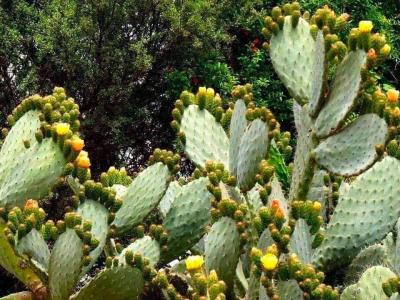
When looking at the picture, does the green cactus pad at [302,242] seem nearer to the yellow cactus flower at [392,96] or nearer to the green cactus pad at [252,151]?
the green cactus pad at [252,151]

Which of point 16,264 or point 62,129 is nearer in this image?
point 62,129

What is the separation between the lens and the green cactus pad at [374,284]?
6.72 feet

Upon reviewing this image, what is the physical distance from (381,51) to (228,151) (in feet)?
2.35

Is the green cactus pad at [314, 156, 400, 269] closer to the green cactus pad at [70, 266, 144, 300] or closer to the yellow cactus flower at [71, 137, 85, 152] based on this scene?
the green cactus pad at [70, 266, 144, 300]

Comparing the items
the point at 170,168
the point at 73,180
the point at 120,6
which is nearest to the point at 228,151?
the point at 170,168

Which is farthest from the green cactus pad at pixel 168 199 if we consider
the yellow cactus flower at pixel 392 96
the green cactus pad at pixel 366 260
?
the yellow cactus flower at pixel 392 96

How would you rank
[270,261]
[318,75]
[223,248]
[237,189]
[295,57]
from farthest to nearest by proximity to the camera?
[295,57] < [237,189] < [318,75] < [223,248] < [270,261]

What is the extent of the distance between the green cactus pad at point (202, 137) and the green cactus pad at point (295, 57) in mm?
301

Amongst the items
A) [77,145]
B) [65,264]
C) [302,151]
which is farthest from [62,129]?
[302,151]

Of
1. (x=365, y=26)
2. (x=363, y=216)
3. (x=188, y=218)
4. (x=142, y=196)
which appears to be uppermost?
(x=365, y=26)

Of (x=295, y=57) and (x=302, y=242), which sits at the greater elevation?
(x=295, y=57)

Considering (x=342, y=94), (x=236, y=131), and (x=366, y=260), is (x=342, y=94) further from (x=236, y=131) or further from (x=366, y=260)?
(x=366, y=260)

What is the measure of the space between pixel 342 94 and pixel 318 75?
3.8 inches

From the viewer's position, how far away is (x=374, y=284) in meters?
2.05
